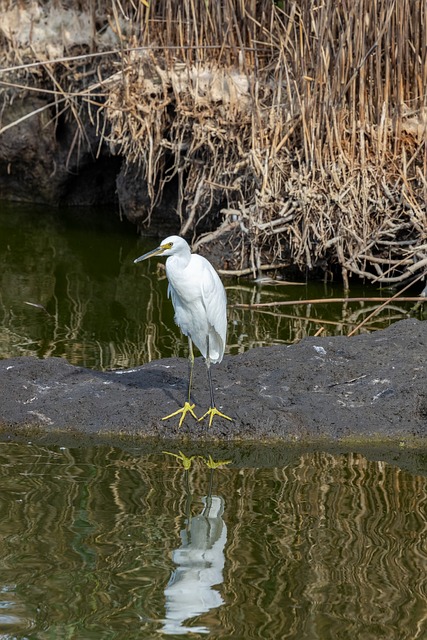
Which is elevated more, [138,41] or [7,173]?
[138,41]

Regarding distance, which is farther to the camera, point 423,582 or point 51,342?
point 51,342

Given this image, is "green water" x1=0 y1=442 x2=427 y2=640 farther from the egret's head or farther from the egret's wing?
the egret's head

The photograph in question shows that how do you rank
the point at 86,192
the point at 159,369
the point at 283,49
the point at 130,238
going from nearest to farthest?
the point at 159,369 < the point at 283,49 < the point at 130,238 < the point at 86,192

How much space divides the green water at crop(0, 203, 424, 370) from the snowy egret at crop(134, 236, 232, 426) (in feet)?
4.13

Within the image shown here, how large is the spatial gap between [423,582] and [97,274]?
5570 millimetres

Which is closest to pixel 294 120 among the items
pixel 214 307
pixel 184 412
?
pixel 214 307

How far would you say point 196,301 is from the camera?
5.06 meters

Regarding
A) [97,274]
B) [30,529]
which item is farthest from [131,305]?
[30,529]

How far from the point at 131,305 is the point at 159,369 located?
2.38 metres

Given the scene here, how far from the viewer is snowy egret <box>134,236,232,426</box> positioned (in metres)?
5.00

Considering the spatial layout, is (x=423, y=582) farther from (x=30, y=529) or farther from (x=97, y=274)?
(x=97, y=274)

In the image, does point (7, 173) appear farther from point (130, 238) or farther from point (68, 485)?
point (68, 485)

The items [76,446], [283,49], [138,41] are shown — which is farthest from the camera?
[138,41]

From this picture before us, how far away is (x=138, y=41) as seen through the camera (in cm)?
870
